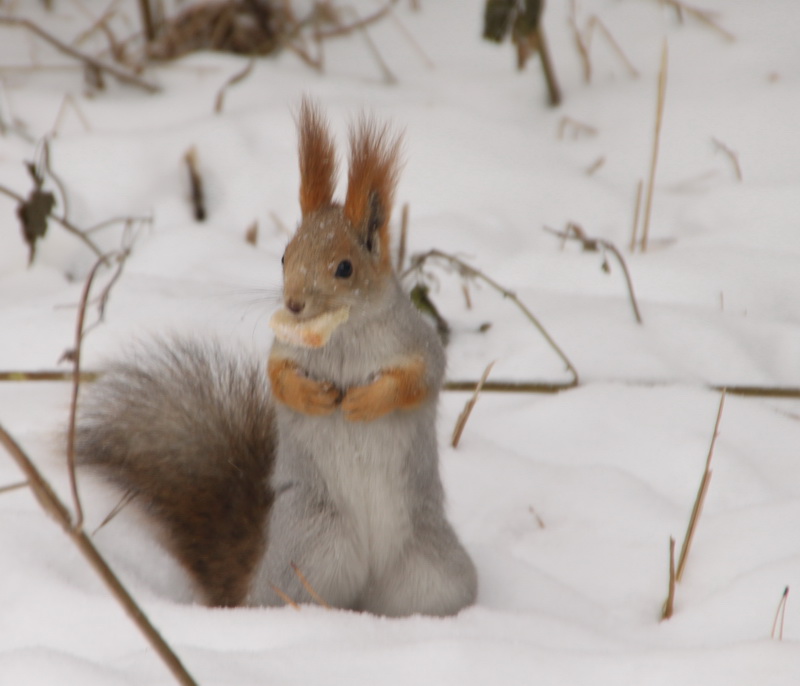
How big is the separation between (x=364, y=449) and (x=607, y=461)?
2.31 feet

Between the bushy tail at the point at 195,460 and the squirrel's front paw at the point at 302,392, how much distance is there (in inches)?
11.3

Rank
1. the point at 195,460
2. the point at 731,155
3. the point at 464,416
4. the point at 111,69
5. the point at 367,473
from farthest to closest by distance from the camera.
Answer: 1. the point at 111,69
2. the point at 731,155
3. the point at 464,416
4. the point at 195,460
5. the point at 367,473

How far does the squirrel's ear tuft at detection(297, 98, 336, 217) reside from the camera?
1.26 meters

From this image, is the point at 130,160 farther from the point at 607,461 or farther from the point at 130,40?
the point at 607,461

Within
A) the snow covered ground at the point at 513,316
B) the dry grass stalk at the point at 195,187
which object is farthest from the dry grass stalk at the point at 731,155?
the dry grass stalk at the point at 195,187

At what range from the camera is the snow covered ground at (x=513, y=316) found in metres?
1.24

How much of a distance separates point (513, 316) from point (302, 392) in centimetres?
110

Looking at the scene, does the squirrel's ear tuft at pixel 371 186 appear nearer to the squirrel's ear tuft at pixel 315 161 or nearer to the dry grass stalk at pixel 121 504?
the squirrel's ear tuft at pixel 315 161

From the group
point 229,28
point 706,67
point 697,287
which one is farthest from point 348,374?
point 229,28

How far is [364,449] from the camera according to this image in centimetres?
132

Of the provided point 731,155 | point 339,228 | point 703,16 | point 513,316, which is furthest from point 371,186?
point 703,16

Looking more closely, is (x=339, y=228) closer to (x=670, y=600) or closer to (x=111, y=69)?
(x=670, y=600)

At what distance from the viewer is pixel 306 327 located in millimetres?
1206

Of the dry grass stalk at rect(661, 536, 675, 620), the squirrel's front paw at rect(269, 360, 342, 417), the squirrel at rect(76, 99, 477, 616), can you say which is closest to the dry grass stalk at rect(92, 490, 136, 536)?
the squirrel at rect(76, 99, 477, 616)
